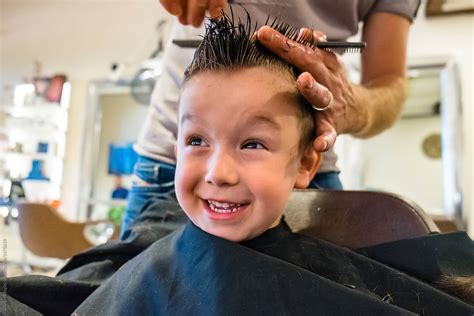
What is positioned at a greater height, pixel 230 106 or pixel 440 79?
pixel 440 79

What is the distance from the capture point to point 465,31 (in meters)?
2.48

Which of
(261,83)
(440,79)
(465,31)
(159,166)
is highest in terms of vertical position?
(465,31)

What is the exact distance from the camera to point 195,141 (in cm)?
58

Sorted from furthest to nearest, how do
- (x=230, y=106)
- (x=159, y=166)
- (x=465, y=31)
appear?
(x=465, y=31) < (x=159, y=166) < (x=230, y=106)

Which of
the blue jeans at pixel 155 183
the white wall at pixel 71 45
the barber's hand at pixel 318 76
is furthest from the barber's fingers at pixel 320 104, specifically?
the white wall at pixel 71 45

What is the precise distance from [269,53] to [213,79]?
0.08 m

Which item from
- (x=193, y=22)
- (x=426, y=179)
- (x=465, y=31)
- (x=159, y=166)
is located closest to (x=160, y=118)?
(x=159, y=166)

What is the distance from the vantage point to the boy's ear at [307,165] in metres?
0.66

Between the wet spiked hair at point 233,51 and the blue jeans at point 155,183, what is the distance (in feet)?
0.89

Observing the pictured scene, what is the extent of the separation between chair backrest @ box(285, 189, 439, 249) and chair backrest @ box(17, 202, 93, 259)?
193cm

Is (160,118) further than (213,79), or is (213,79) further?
(160,118)

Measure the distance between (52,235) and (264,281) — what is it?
220 centimetres

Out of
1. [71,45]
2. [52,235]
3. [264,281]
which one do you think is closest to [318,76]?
[264,281]

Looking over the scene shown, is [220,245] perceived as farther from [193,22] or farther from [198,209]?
[193,22]
